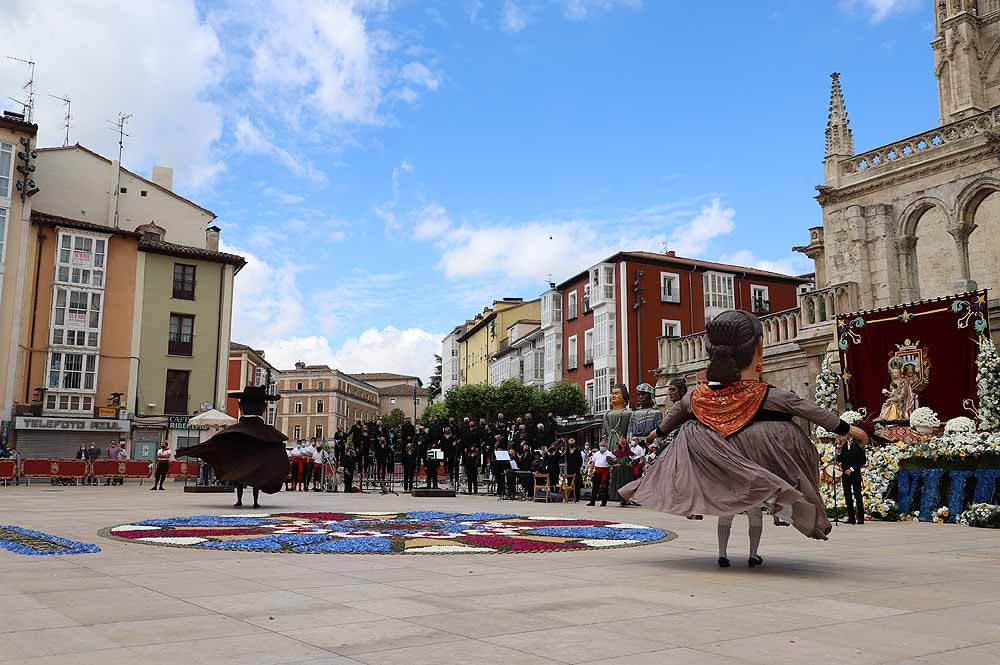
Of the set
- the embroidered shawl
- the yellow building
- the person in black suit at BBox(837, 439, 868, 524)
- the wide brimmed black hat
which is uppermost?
the yellow building

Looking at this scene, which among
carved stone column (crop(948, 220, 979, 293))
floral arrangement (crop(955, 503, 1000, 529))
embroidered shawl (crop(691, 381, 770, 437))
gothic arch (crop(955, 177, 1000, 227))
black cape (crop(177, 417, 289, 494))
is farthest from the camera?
carved stone column (crop(948, 220, 979, 293))

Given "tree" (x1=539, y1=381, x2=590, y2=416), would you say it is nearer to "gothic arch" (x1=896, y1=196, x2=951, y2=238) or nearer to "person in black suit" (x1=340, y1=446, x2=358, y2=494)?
"person in black suit" (x1=340, y1=446, x2=358, y2=494)

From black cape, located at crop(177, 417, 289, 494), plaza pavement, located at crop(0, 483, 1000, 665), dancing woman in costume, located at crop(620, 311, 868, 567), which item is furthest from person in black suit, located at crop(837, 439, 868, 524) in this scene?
black cape, located at crop(177, 417, 289, 494)

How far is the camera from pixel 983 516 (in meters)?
12.4

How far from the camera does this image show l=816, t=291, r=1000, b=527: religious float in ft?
43.2

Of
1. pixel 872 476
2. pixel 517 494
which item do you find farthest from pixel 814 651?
pixel 517 494

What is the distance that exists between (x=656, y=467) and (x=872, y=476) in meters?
9.34

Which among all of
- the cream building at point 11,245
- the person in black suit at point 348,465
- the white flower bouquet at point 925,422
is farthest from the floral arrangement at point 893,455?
the cream building at point 11,245

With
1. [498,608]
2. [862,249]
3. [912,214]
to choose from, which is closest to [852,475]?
[498,608]

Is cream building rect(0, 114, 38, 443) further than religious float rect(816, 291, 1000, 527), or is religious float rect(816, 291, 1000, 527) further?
cream building rect(0, 114, 38, 443)

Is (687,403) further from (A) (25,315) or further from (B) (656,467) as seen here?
(A) (25,315)

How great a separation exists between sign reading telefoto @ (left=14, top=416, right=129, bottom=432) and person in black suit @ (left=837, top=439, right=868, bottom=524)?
1413 inches

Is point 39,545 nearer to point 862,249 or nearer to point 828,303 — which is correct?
point 828,303

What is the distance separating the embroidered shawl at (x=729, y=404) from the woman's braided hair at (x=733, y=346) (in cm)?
12
